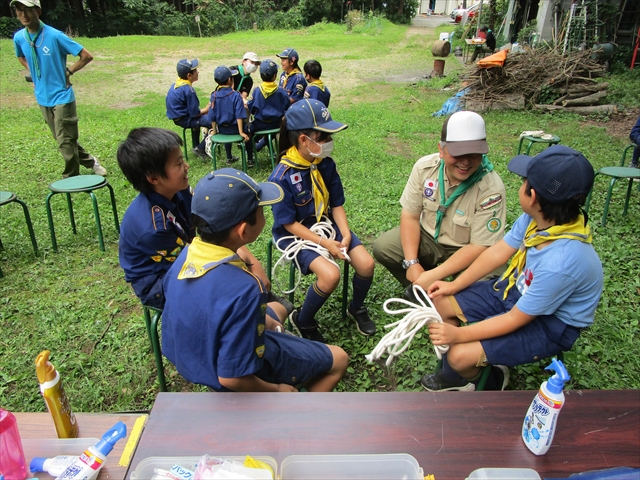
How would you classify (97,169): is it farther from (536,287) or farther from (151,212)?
(536,287)

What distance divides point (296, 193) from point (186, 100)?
4.19 metres

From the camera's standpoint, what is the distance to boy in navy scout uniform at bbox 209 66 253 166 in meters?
5.80

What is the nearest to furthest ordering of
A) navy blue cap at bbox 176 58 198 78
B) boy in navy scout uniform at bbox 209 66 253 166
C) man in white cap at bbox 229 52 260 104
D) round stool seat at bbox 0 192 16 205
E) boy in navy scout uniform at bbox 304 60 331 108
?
round stool seat at bbox 0 192 16 205 → boy in navy scout uniform at bbox 209 66 253 166 → navy blue cap at bbox 176 58 198 78 → boy in navy scout uniform at bbox 304 60 331 108 → man in white cap at bbox 229 52 260 104

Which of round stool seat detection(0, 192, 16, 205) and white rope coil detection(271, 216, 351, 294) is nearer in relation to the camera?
white rope coil detection(271, 216, 351, 294)

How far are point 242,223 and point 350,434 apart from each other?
2.92ft

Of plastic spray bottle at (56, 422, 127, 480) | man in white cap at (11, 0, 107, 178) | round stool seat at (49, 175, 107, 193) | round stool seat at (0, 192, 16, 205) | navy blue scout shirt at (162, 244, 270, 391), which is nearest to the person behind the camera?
plastic spray bottle at (56, 422, 127, 480)

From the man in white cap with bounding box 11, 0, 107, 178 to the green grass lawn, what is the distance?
2.68ft

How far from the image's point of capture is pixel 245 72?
727 centimetres

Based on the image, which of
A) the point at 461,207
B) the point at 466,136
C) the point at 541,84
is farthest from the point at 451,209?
the point at 541,84

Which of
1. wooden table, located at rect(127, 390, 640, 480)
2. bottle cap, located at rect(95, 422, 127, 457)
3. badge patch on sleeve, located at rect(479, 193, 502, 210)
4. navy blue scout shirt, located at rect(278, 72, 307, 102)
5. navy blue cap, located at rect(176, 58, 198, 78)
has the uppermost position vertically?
navy blue cap, located at rect(176, 58, 198, 78)

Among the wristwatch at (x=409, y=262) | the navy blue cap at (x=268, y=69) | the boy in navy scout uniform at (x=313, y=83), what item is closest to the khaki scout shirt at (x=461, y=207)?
the wristwatch at (x=409, y=262)

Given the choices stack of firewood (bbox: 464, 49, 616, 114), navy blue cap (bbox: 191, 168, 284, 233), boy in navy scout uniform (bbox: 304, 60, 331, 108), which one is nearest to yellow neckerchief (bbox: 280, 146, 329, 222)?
navy blue cap (bbox: 191, 168, 284, 233)

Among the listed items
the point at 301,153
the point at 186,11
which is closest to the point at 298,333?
the point at 301,153

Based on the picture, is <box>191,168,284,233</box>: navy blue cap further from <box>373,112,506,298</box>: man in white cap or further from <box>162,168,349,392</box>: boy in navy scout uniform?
<box>373,112,506,298</box>: man in white cap
